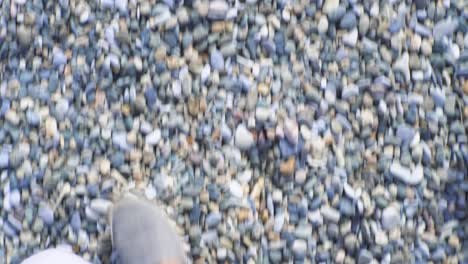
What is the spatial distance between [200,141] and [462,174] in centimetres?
62

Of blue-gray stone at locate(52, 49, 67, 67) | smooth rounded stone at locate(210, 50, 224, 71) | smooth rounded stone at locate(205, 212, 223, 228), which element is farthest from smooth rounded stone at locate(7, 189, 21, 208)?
smooth rounded stone at locate(210, 50, 224, 71)

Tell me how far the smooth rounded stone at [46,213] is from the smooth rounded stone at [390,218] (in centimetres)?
77

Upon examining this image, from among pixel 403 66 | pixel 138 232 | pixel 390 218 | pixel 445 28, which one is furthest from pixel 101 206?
pixel 445 28

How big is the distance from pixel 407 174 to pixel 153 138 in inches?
23.8

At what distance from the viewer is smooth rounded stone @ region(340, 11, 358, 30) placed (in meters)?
1.95

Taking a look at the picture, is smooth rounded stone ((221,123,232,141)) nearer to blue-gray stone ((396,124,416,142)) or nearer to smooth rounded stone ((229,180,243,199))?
smooth rounded stone ((229,180,243,199))

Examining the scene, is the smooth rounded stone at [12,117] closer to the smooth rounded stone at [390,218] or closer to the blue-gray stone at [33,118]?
the blue-gray stone at [33,118]

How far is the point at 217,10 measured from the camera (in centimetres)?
195

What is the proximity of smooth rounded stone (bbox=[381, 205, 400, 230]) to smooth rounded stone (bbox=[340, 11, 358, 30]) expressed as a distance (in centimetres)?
45

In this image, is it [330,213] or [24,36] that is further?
[24,36]

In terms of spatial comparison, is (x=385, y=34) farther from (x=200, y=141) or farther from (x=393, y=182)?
(x=200, y=141)

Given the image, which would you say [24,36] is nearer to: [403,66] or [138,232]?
[138,232]

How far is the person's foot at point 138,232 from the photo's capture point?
1.87 m

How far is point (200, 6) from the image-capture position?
76.9 inches
